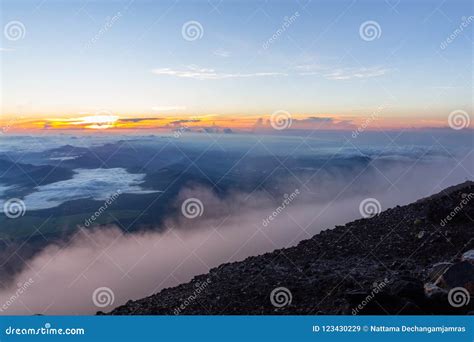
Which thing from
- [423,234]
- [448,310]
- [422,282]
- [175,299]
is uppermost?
[175,299]

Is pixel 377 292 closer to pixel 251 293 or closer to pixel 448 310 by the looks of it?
pixel 448 310

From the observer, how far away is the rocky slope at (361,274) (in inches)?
497

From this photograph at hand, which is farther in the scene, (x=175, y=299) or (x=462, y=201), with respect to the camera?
(x=462, y=201)

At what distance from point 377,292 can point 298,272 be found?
3645 mm

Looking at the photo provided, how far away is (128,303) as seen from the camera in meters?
15.3

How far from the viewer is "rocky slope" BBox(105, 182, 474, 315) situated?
41.4 feet

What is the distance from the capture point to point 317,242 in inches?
755

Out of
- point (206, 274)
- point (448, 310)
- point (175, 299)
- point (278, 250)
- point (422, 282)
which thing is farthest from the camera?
point (278, 250)

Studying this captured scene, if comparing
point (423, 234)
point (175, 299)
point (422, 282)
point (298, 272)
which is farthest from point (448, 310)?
point (175, 299)

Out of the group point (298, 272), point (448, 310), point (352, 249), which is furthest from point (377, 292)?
point (352, 249)

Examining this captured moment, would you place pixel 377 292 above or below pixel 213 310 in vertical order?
below

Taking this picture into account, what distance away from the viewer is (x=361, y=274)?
1498 centimetres

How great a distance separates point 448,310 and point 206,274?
316 inches

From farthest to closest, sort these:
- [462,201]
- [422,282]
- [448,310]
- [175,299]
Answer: [462,201]
[175,299]
[422,282]
[448,310]
